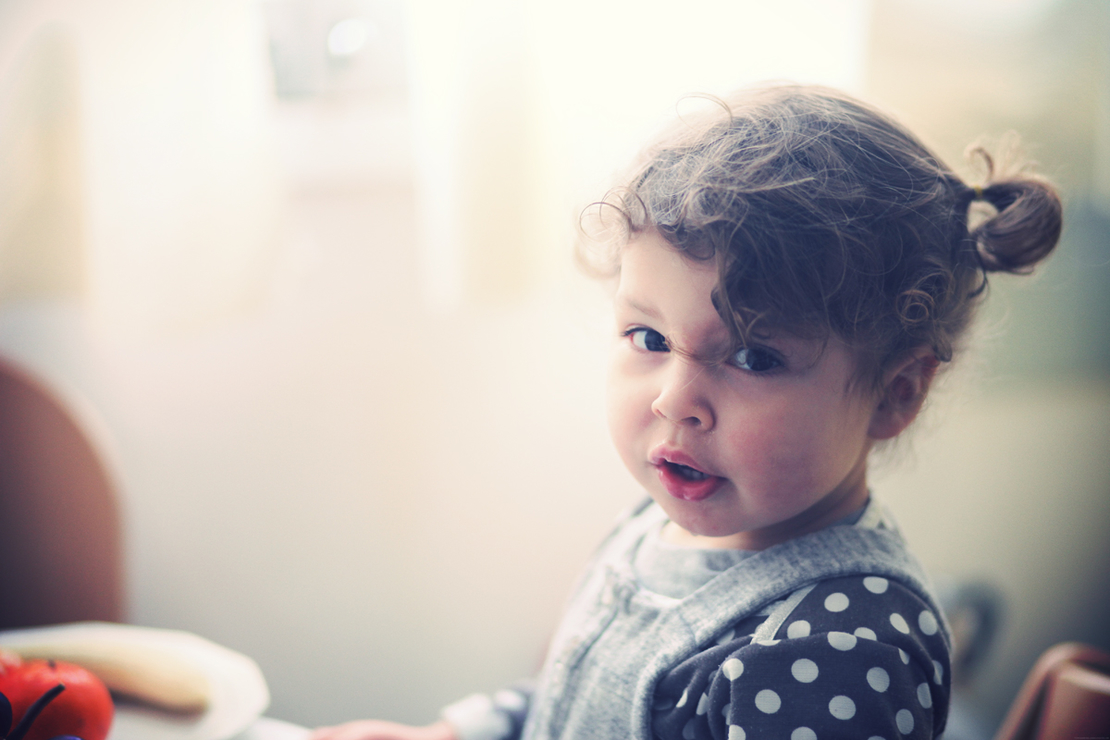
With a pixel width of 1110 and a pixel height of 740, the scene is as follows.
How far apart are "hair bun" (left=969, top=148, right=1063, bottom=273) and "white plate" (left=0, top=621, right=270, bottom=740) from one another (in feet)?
1.97

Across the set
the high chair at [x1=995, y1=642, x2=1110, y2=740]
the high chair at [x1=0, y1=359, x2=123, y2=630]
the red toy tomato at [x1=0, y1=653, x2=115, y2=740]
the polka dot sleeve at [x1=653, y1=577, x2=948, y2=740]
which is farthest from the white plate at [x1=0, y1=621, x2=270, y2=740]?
the high chair at [x1=995, y1=642, x2=1110, y2=740]

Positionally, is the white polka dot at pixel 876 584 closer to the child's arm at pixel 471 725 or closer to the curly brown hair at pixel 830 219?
the curly brown hair at pixel 830 219

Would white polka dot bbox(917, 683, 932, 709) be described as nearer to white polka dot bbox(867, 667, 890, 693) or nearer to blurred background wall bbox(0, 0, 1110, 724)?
white polka dot bbox(867, 667, 890, 693)

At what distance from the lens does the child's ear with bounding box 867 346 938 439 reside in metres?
0.46

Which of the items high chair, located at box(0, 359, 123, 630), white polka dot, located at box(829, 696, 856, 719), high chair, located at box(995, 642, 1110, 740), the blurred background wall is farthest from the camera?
the blurred background wall

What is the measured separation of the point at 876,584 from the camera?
1.41ft

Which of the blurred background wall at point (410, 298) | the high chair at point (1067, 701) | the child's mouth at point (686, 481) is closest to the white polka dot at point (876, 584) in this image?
the child's mouth at point (686, 481)

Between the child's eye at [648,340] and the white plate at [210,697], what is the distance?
1.23 ft

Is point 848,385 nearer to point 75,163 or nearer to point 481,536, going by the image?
point 481,536

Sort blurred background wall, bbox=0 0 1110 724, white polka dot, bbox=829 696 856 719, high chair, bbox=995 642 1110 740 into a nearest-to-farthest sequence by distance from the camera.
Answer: white polka dot, bbox=829 696 856 719 < high chair, bbox=995 642 1110 740 < blurred background wall, bbox=0 0 1110 724

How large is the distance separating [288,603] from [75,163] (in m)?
0.68

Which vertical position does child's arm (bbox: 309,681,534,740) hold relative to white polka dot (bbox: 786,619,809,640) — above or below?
below

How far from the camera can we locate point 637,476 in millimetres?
487

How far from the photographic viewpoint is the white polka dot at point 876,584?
1.40ft
